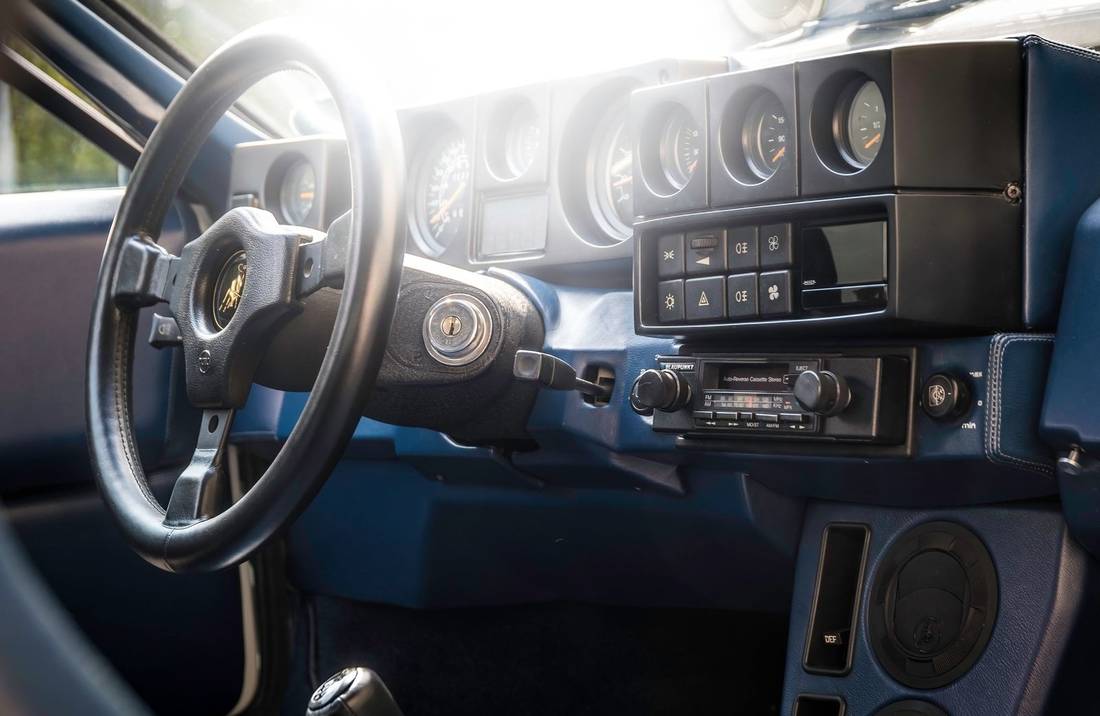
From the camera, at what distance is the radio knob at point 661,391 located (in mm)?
1427

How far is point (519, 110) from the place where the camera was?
1842 millimetres

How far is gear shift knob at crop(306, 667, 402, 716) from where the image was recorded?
1.38 metres

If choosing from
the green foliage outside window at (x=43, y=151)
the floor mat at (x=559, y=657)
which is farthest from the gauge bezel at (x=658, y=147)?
the green foliage outside window at (x=43, y=151)

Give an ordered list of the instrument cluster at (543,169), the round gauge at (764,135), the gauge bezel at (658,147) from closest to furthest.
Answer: the round gauge at (764,135) → the gauge bezel at (658,147) → the instrument cluster at (543,169)

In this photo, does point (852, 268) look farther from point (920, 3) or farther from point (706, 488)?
point (920, 3)

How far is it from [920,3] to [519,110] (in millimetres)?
565

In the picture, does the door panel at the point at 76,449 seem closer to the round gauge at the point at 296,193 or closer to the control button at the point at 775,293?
the round gauge at the point at 296,193

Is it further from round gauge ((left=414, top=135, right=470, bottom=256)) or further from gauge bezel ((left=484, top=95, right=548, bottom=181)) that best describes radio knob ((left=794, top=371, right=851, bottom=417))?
round gauge ((left=414, top=135, right=470, bottom=256))

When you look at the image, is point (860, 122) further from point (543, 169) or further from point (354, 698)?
point (354, 698)

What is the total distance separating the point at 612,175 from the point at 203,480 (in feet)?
2.46

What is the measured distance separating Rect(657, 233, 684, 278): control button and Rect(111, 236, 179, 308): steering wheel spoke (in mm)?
540

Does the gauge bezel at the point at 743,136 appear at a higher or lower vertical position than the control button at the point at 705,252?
higher

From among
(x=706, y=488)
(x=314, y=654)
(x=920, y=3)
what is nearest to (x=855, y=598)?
(x=706, y=488)

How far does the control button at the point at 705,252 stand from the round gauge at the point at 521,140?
0.46m
